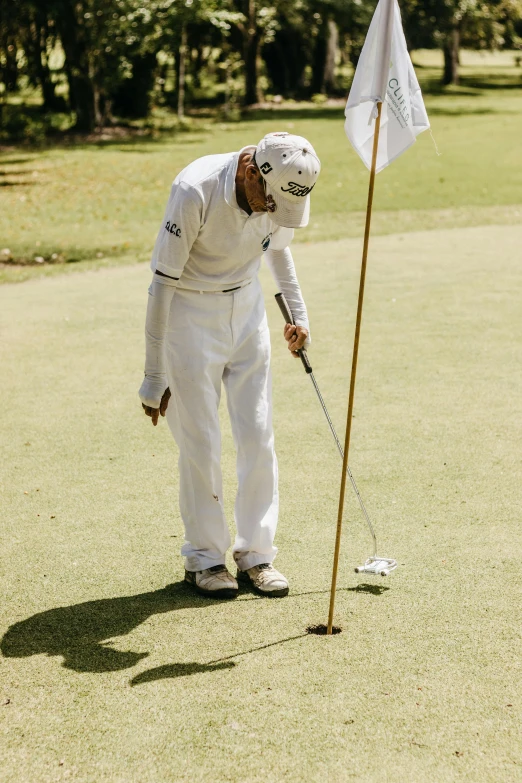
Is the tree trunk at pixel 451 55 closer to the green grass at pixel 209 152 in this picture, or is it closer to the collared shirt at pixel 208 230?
the green grass at pixel 209 152

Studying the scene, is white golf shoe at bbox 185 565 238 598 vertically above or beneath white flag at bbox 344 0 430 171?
beneath

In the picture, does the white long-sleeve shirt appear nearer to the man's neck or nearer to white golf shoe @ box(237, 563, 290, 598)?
the man's neck

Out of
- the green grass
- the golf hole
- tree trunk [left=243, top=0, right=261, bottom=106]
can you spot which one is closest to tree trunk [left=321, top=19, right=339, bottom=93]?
tree trunk [left=243, top=0, right=261, bottom=106]

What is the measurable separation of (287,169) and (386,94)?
22.0 inches

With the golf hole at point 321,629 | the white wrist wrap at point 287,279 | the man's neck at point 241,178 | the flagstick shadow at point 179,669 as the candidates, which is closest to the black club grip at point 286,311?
the white wrist wrap at point 287,279

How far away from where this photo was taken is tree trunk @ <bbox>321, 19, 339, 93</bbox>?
38.5 meters

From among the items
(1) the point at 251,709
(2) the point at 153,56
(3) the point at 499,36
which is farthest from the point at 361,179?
(3) the point at 499,36

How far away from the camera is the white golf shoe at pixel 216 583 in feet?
14.6

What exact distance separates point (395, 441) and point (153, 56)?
2881 centimetres

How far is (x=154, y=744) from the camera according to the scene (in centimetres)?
335

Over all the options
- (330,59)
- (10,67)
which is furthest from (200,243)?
(330,59)

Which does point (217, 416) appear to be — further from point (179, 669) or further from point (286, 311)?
point (179, 669)

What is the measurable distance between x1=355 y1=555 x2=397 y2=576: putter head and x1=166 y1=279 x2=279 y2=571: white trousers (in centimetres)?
43

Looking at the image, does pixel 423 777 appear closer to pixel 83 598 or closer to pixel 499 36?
pixel 83 598
